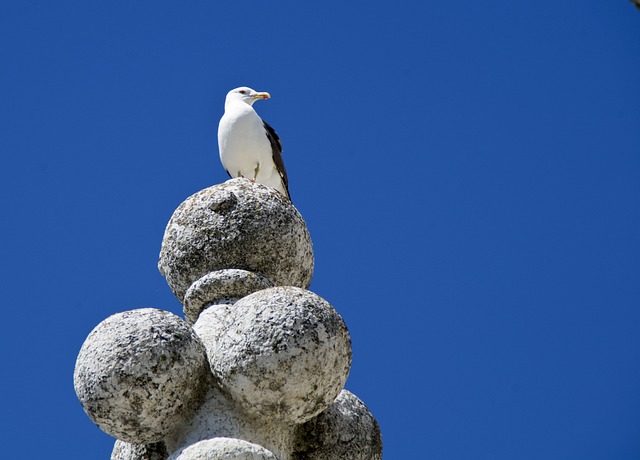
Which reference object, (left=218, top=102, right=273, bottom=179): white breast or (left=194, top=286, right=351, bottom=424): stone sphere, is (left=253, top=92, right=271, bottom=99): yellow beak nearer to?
(left=218, top=102, right=273, bottom=179): white breast

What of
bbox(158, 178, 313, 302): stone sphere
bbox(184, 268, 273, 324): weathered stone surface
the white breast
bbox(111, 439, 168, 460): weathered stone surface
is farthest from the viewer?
the white breast

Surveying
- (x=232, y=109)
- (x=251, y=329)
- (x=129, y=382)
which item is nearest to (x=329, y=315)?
(x=251, y=329)

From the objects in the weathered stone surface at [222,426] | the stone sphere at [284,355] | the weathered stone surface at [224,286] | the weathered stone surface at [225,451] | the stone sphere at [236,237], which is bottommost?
the weathered stone surface at [225,451]

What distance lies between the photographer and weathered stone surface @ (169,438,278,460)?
4.28 metres

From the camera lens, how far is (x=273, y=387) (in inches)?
173

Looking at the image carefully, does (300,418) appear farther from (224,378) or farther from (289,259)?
(289,259)

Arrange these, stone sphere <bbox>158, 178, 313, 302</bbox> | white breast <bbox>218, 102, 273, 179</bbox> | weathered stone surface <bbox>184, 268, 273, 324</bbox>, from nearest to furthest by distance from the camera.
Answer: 1. weathered stone surface <bbox>184, 268, 273, 324</bbox>
2. stone sphere <bbox>158, 178, 313, 302</bbox>
3. white breast <bbox>218, 102, 273, 179</bbox>

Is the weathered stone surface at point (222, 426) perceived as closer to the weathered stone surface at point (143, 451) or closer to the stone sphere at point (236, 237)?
the weathered stone surface at point (143, 451)

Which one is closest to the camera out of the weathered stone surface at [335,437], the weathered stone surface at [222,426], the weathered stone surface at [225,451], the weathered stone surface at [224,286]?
the weathered stone surface at [225,451]

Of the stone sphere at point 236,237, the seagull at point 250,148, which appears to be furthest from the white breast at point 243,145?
the stone sphere at point 236,237

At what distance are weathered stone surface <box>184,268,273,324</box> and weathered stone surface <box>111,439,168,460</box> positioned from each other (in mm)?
752

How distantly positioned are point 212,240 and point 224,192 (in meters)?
0.26

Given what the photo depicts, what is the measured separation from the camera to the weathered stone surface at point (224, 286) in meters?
5.12

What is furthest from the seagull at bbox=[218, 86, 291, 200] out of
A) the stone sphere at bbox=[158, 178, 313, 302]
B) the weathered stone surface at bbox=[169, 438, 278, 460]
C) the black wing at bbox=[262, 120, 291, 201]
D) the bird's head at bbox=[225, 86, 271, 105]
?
the weathered stone surface at bbox=[169, 438, 278, 460]
